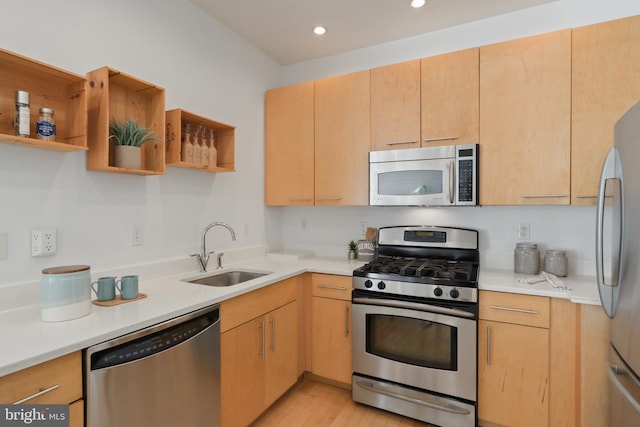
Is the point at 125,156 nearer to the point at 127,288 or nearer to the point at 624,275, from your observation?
the point at 127,288

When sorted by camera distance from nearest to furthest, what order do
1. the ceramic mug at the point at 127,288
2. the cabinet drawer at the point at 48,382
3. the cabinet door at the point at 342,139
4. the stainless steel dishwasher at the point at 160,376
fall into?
the cabinet drawer at the point at 48,382
the stainless steel dishwasher at the point at 160,376
the ceramic mug at the point at 127,288
the cabinet door at the point at 342,139

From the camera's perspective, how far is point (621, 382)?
4.42ft

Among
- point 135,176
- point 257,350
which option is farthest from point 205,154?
point 257,350

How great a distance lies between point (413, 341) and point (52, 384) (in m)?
1.82

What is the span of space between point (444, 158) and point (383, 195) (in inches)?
19.8

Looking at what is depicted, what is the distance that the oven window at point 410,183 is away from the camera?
2314 mm

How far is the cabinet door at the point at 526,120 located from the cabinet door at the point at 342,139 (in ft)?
2.75

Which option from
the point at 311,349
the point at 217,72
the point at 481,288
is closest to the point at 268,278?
the point at 311,349

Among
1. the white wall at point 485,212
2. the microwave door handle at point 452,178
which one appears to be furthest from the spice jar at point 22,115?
the microwave door handle at point 452,178

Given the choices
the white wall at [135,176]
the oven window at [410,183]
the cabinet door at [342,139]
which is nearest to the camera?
the white wall at [135,176]

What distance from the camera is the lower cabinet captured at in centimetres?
176

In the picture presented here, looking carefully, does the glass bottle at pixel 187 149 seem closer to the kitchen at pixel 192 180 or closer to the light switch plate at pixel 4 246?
the kitchen at pixel 192 180

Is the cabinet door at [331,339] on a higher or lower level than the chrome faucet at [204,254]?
lower

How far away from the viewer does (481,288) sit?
1.95 m
